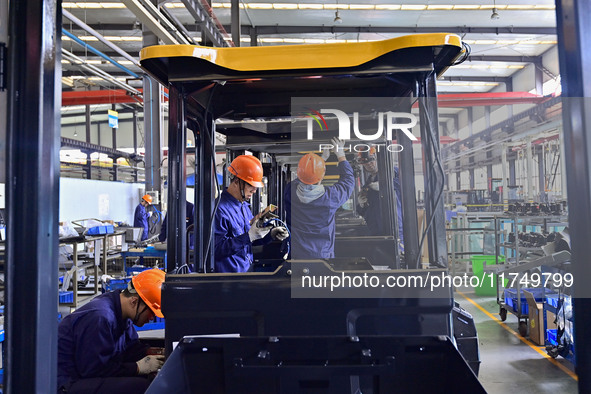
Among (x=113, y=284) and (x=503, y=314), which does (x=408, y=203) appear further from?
(x=503, y=314)

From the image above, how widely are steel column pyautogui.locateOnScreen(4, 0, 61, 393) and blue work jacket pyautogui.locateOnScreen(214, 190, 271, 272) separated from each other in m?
2.07

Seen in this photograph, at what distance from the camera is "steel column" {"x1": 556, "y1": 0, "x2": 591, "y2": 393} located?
1.23 m

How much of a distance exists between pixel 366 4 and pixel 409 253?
28.6 feet

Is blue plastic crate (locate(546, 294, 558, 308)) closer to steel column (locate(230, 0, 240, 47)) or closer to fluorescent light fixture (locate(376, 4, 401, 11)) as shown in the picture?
steel column (locate(230, 0, 240, 47))

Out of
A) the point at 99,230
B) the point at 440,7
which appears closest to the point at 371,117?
the point at 99,230

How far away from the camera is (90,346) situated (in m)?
2.69

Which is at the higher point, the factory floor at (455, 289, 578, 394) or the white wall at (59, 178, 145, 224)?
the white wall at (59, 178, 145, 224)

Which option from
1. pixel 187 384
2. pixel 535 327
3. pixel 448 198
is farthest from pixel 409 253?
pixel 448 198

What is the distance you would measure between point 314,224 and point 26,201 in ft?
11.2

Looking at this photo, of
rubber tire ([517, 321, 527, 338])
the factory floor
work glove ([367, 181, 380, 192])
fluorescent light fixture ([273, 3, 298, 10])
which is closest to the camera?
the factory floor

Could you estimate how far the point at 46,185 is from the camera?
1.24m

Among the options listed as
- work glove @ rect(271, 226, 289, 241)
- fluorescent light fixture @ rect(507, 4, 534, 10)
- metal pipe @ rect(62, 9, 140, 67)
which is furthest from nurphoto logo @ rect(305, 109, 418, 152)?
fluorescent light fixture @ rect(507, 4, 534, 10)

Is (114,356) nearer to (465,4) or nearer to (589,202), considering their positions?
(589,202)

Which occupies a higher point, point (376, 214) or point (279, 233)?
point (376, 214)
